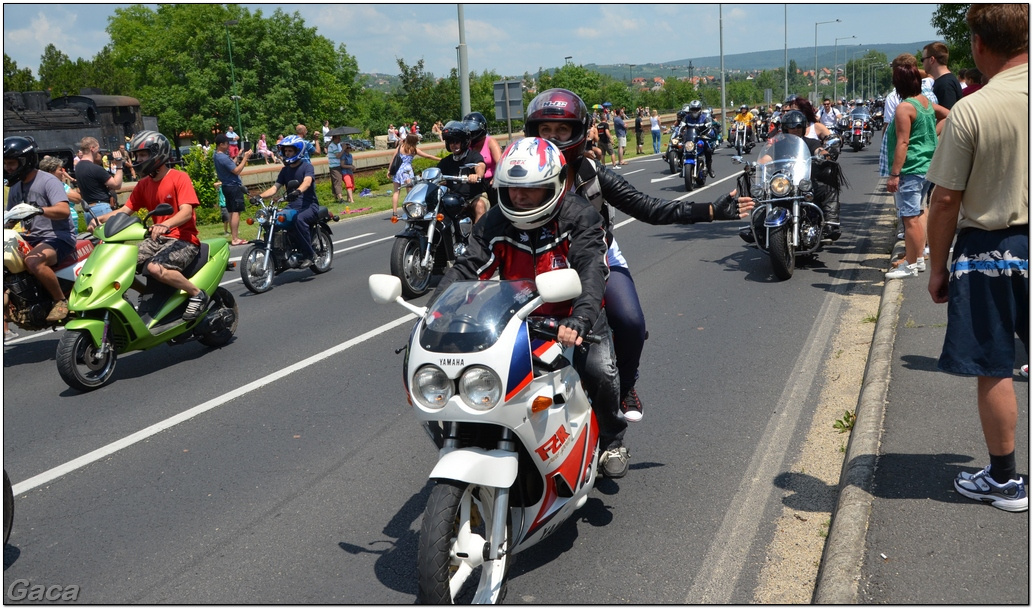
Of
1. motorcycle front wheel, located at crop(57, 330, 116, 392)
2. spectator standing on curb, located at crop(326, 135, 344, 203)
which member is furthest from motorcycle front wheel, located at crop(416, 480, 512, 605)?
spectator standing on curb, located at crop(326, 135, 344, 203)

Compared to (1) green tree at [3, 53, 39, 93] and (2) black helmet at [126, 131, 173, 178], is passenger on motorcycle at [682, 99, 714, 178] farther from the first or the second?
(1) green tree at [3, 53, 39, 93]

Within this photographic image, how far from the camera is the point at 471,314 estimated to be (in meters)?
3.55

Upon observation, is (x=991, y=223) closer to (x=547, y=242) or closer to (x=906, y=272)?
(x=547, y=242)

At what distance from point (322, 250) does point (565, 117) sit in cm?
841

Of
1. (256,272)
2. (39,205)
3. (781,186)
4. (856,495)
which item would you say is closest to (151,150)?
(39,205)

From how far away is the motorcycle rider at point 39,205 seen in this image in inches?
324

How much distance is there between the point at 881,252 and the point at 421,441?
7729 mm

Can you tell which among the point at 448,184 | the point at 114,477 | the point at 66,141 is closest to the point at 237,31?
the point at 66,141

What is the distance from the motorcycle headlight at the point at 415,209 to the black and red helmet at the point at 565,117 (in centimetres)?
585

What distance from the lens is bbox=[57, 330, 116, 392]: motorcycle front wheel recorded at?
7.10 m

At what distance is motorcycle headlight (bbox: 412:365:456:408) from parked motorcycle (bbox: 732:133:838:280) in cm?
728

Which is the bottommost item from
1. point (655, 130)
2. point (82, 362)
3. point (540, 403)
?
point (82, 362)

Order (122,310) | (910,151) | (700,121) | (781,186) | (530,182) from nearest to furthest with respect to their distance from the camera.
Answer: (530,182), (122,310), (910,151), (781,186), (700,121)

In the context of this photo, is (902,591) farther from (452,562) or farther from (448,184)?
(448,184)
